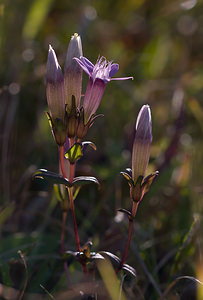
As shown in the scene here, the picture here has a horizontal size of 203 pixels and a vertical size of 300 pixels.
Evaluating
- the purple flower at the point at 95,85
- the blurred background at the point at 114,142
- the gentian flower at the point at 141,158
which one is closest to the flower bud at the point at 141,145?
the gentian flower at the point at 141,158

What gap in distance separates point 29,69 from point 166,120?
913 mm

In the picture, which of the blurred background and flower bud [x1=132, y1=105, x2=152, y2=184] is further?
the blurred background

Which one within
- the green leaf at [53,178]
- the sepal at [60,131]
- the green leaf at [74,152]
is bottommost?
the green leaf at [53,178]

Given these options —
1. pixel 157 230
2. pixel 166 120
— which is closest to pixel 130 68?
pixel 166 120

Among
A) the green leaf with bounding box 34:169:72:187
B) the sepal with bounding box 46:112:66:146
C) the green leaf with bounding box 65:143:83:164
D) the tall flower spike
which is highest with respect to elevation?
the tall flower spike

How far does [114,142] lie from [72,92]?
104 cm

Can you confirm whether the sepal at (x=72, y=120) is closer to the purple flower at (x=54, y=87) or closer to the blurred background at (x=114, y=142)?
the purple flower at (x=54, y=87)

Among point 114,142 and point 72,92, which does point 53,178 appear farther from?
point 114,142

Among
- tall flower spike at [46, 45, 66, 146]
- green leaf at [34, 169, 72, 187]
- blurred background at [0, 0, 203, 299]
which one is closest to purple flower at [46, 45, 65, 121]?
tall flower spike at [46, 45, 66, 146]

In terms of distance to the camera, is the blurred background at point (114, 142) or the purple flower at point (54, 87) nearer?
the purple flower at point (54, 87)

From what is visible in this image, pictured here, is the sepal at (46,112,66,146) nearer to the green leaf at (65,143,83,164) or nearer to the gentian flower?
the green leaf at (65,143,83,164)

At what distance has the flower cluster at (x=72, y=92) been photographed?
3.56 feet

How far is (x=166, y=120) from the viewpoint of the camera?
2514 millimetres

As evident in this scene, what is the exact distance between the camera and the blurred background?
4.82ft
